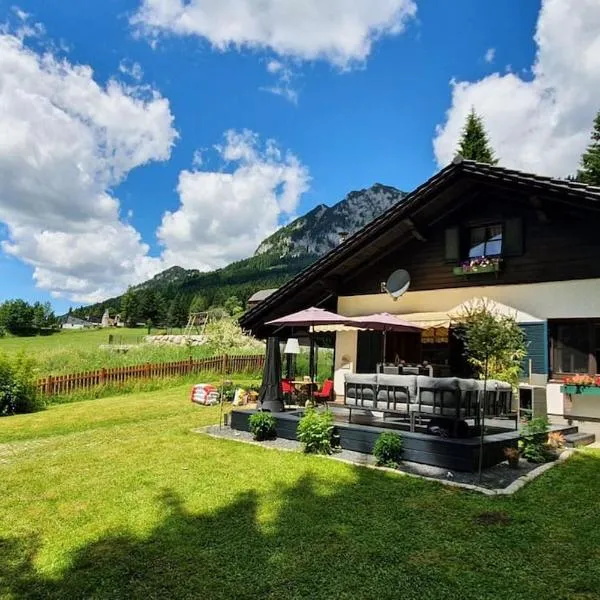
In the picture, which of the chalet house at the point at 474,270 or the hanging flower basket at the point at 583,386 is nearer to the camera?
the hanging flower basket at the point at 583,386

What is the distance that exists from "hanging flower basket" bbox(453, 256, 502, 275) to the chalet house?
0.03 metres

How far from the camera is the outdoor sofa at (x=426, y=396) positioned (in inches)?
348

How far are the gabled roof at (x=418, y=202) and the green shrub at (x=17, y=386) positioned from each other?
26.5 feet

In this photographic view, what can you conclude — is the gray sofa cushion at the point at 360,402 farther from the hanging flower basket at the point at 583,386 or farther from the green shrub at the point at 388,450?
the hanging flower basket at the point at 583,386

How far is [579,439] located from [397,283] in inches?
281

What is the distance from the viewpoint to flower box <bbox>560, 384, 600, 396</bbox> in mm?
11514

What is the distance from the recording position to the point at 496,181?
13492mm

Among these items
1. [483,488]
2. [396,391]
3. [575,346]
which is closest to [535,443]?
[483,488]

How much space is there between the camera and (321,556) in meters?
5.20

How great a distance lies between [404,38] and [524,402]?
12.3 m

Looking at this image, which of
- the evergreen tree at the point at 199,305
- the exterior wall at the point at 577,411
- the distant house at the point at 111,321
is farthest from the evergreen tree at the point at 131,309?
the exterior wall at the point at 577,411

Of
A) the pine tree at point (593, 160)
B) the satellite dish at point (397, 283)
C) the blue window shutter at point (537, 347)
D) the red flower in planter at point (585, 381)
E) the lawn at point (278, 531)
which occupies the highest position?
the pine tree at point (593, 160)

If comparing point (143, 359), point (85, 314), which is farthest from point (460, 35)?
point (85, 314)

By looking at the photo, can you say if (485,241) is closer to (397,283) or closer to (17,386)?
(397,283)
